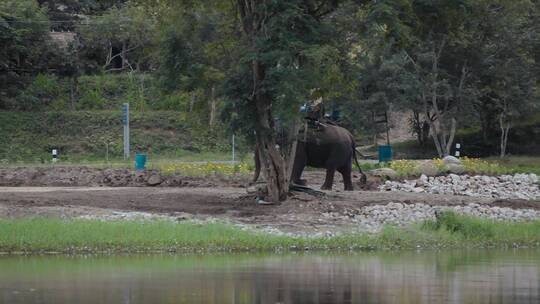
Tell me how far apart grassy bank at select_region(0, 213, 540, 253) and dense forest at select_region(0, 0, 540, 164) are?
403cm

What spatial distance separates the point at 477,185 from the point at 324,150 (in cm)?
857

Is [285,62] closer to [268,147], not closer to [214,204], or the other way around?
[268,147]

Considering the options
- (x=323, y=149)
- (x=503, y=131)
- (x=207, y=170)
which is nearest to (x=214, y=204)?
(x=323, y=149)

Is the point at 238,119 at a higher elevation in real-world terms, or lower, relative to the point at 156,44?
lower

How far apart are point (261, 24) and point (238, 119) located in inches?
95.9

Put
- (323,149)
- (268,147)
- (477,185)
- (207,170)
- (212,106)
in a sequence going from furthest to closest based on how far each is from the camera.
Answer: (477,185) < (207,170) < (323,149) < (212,106) < (268,147)

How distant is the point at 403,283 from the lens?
59.8ft

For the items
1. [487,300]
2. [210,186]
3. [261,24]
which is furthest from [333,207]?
[487,300]

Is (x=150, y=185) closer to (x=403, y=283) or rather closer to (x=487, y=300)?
(x=403, y=283)

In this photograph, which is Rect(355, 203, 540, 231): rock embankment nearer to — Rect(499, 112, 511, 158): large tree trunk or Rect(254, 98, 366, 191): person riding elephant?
Rect(254, 98, 366, 191): person riding elephant

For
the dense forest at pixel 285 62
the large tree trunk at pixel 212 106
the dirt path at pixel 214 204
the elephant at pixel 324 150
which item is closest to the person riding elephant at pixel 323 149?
the elephant at pixel 324 150

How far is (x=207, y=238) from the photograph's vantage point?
23578mm

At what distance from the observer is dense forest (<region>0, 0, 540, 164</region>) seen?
27.6 m

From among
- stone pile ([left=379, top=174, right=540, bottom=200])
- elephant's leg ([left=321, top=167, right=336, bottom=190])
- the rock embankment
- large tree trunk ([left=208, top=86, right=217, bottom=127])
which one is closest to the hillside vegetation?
stone pile ([left=379, top=174, right=540, bottom=200])
